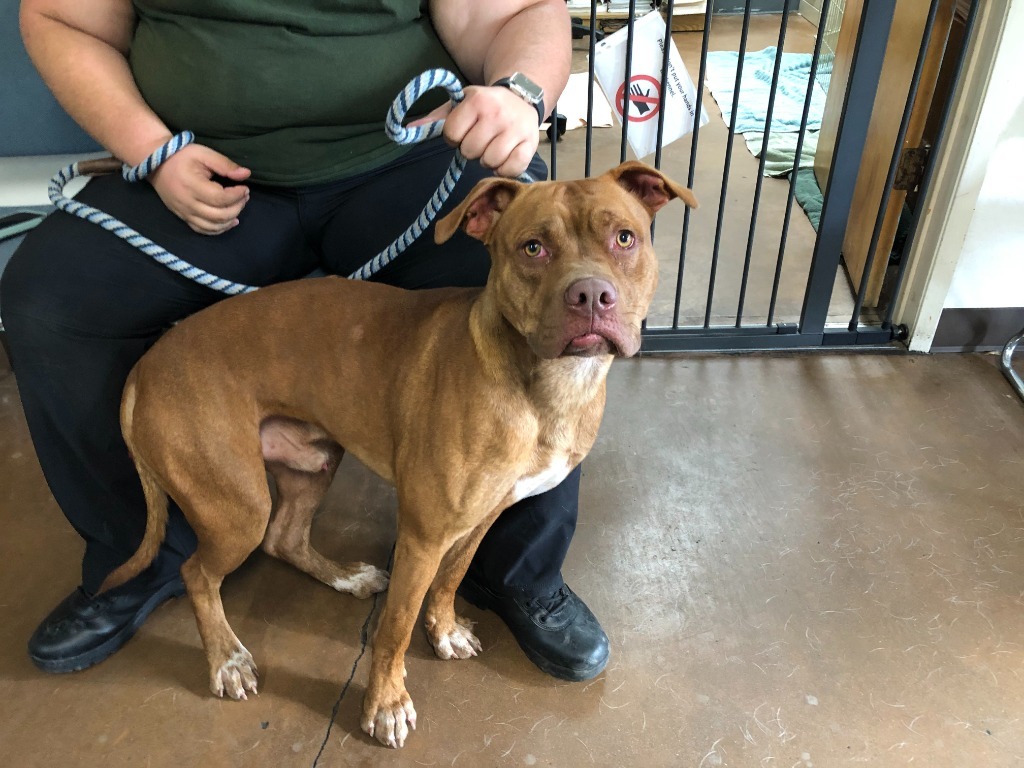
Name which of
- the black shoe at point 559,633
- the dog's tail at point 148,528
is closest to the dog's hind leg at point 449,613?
the black shoe at point 559,633

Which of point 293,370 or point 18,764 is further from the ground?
A: point 293,370

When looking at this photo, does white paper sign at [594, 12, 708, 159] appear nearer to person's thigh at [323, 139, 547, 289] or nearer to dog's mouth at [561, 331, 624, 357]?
person's thigh at [323, 139, 547, 289]

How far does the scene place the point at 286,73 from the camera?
1.56 m

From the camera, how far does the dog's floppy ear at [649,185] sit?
1387 mm

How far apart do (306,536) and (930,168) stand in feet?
7.35

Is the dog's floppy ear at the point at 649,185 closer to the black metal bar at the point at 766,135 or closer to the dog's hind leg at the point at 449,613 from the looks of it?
the dog's hind leg at the point at 449,613

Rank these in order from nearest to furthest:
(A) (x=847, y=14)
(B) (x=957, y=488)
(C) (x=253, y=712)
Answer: (C) (x=253, y=712)
(B) (x=957, y=488)
(A) (x=847, y=14)

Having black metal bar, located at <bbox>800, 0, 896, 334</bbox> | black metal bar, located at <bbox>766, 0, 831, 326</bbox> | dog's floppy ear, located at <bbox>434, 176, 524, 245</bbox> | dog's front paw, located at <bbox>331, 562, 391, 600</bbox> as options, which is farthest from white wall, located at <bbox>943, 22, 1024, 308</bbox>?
dog's front paw, located at <bbox>331, 562, 391, 600</bbox>

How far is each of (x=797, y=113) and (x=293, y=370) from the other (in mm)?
4043

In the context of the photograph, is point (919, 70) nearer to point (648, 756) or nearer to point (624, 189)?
point (624, 189)

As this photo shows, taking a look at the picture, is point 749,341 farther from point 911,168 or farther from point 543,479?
point 543,479

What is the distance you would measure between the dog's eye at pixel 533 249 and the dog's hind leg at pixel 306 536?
0.78 m

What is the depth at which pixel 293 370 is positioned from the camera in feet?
5.04

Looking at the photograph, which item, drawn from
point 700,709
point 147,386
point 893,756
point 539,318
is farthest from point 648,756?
point 147,386
